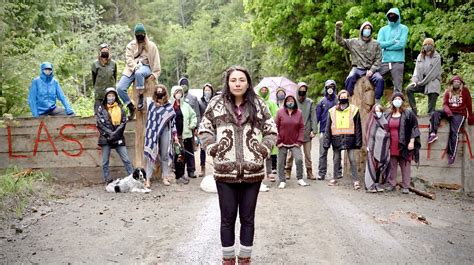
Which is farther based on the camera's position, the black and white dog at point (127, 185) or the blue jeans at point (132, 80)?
the blue jeans at point (132, 80)

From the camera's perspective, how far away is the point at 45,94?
960 centimetres

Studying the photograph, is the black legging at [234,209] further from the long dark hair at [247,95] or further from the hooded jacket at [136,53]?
the hooded jacket at [136,53]

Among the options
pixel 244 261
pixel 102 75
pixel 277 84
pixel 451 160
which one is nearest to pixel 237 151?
pixel 244 261

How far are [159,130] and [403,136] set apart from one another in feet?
15.6

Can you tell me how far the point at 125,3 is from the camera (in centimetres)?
3494

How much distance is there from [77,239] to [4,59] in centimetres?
479

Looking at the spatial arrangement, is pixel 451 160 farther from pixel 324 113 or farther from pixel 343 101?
pixel 324 113

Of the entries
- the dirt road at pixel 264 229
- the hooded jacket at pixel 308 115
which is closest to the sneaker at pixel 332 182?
the dirt road at pixel 264 229

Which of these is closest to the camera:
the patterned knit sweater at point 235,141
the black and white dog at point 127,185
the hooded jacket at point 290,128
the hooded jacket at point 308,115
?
the patterned knit sweater at point 235,141

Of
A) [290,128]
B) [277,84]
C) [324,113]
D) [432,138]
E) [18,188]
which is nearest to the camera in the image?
[18,188]

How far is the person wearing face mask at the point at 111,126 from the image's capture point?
8.92 m

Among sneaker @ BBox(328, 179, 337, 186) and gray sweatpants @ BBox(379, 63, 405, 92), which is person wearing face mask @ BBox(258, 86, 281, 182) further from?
gray sweatpants @ BBox(379, 63, 405, 92)

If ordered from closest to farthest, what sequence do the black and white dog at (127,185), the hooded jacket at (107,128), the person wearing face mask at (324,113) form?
1. the black and white dog at (127,185)
2. the hooded jacket at (107,128)
3. the person wearing face mask at (324,113)

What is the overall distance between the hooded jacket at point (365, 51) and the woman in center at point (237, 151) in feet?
19.3
